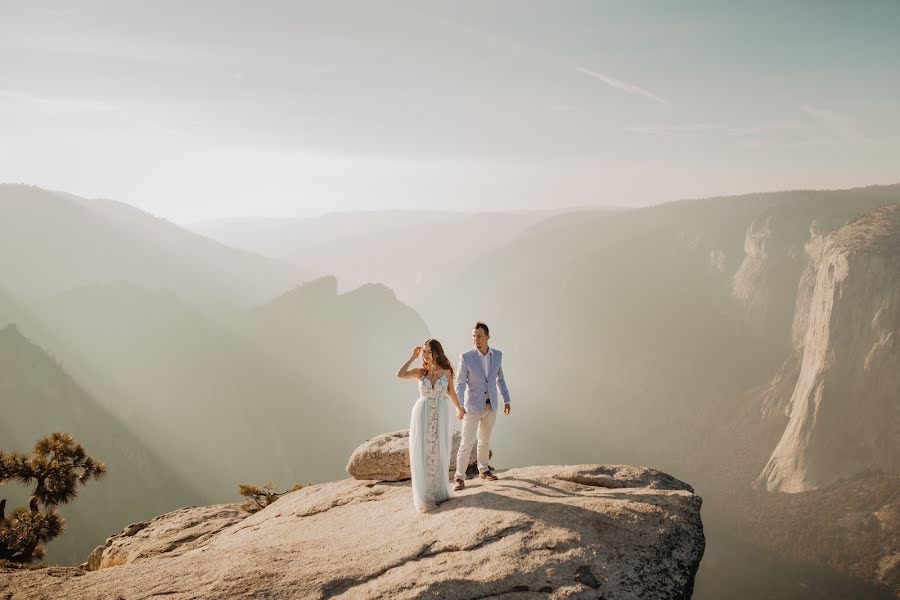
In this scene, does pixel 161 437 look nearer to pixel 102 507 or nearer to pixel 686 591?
pixel 102 507

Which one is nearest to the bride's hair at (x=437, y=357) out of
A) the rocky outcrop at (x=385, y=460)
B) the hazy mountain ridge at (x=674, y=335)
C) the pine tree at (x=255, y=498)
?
the rocky outcrop at (x=385, y=460)

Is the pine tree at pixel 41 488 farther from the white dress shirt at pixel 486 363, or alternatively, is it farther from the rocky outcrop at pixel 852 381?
the rocky outcrop at pixel 852 381

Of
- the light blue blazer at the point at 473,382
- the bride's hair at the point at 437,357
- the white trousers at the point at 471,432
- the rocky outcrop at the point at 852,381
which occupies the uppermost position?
the bride's hair at the point at 437,357

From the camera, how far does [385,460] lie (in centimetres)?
1207

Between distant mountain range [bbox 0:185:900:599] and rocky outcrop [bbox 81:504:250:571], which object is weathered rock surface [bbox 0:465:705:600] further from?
distant mountain range [bbox 0:185:900:599]

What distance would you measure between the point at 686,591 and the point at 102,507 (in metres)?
49.2

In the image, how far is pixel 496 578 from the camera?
19.6ft

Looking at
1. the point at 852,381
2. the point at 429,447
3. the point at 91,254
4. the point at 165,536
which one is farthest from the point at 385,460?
the point at 91,254

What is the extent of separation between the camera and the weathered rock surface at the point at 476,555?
6.04 m

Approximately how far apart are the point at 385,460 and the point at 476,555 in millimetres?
5951

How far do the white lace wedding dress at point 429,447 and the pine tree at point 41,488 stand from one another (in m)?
12.4

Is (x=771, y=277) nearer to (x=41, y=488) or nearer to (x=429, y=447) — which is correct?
(x=429, y=447)

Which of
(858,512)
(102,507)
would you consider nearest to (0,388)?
(102,507)

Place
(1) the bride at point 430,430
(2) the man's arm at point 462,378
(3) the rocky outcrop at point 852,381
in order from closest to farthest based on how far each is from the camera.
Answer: (1) the bride at point 430,430, (2) the man's arm at point 462,378, (3) the rocky outcrop at point 852,381
